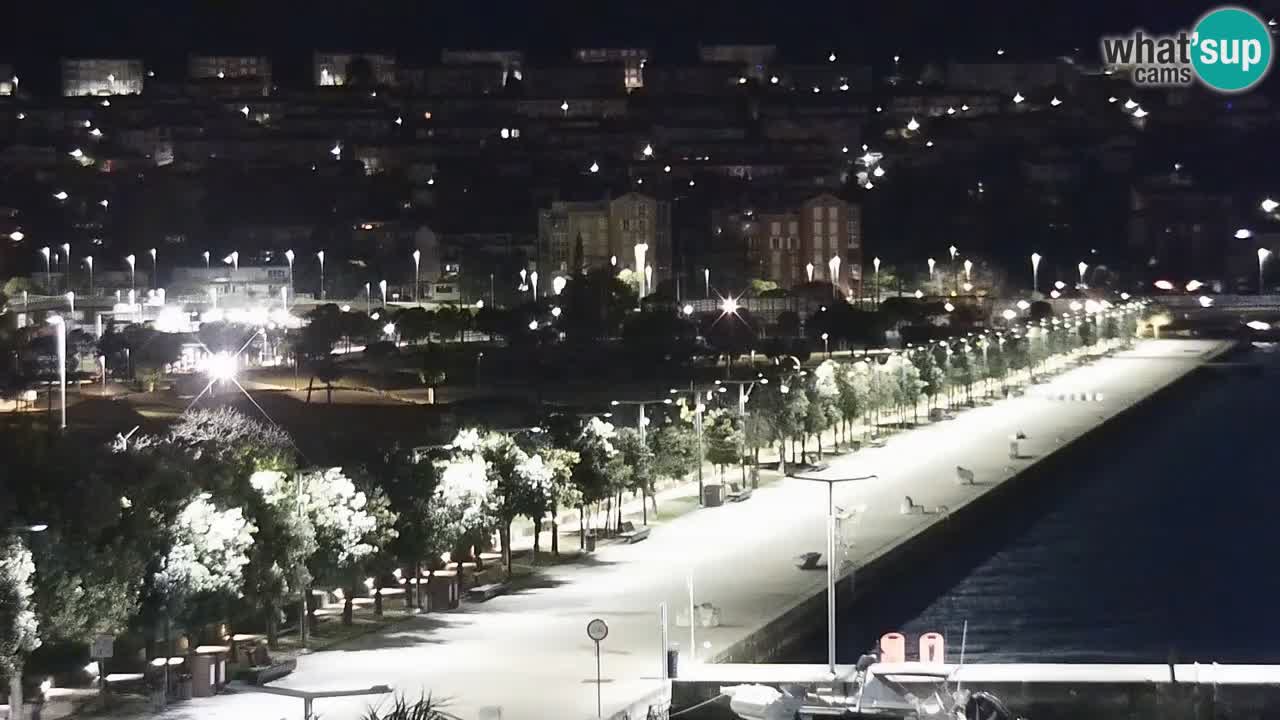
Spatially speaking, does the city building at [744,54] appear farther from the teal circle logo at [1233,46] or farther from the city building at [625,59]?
the teal circle logo at [1233,46]

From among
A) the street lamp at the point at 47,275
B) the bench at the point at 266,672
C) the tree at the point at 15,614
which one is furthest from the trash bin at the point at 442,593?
the street lamp at the point at 47,275

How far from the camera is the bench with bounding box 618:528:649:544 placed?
22.0 metres

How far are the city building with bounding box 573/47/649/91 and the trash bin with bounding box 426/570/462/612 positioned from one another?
84302 millimetres

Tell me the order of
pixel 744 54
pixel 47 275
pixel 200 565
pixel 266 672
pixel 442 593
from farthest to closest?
pixel 744 54 < pixel 47 275 < pixel 442 593 < pixel 200 565 < pixel 266 672

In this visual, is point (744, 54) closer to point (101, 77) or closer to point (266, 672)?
point (101, 77)

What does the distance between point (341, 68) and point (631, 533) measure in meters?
85.9

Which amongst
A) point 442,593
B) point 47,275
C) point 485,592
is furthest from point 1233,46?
point 47,275

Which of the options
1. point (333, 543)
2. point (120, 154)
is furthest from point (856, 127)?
point (333, 543)

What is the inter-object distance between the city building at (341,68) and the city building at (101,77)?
22.6 feet

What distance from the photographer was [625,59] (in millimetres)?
107938

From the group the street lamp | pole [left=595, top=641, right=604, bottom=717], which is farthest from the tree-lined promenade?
the street lamp

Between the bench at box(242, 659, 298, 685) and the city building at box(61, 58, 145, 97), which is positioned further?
the city building at box(61, 58, 145, 97)

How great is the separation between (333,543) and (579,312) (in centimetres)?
3284

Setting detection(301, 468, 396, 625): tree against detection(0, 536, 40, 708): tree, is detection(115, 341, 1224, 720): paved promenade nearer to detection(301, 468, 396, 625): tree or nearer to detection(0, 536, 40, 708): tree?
detection(301, 468, 396, 625): tree
